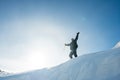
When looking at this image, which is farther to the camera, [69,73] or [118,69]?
[69,73]

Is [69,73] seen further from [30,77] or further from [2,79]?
[2,79]

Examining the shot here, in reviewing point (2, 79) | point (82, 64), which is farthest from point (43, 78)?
point (2, 79)

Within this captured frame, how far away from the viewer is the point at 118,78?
543 centimetres

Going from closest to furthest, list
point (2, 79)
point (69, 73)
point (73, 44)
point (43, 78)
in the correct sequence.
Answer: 1. point (69, 73)
2. point (43, 78)
3. point (2, 79)
4. point (73, 44)

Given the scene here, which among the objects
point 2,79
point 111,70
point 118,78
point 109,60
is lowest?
point 118,78

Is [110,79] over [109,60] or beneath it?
beneath

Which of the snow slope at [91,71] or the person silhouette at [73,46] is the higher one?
the person silhouette at [73,46]

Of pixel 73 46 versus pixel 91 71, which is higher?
pixel 73 46

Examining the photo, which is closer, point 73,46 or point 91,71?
point 91,71

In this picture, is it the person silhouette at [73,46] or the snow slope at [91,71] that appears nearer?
the snow slope at [91,71]

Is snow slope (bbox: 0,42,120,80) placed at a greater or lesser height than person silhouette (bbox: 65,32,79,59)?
lesser

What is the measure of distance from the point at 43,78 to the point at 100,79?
3.40 m

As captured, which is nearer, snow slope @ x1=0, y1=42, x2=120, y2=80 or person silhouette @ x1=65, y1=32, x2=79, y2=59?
snow slope @ x1=0, y1=42, x2=120, y2=80

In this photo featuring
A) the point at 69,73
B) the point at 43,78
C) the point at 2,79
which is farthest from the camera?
the point at 2,79
